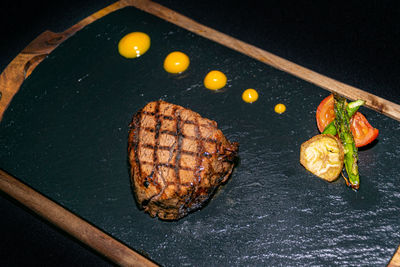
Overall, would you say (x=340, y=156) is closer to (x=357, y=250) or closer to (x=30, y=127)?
(x=357, y=250)

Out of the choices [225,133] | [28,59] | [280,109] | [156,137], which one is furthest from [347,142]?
[28,59]

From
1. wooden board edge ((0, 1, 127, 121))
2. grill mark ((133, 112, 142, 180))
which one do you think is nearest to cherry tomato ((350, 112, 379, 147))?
grill mark ((133, 112, 142, 180))

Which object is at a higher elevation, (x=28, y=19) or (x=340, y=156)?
(x=28, y=19)

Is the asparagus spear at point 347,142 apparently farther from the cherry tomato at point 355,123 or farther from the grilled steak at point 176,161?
the grilled steak at point 176,161

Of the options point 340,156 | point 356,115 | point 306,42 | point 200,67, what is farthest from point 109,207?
point 306,42

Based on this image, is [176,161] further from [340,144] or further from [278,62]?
[278,62]

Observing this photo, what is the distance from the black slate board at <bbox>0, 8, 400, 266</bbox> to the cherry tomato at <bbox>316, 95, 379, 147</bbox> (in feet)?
0.59

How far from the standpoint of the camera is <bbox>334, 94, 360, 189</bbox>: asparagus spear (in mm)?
4898

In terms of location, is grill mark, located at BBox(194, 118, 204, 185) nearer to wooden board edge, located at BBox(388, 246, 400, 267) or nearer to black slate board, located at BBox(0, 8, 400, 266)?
black slate board, located at BBox(0, 8, 400, 266)

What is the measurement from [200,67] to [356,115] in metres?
2.16

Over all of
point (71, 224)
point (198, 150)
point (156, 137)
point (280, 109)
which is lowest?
point (280, 109)

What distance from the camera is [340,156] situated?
4.97 meters

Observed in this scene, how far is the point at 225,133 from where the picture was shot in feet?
17.9

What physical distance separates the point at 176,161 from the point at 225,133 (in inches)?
39.8
